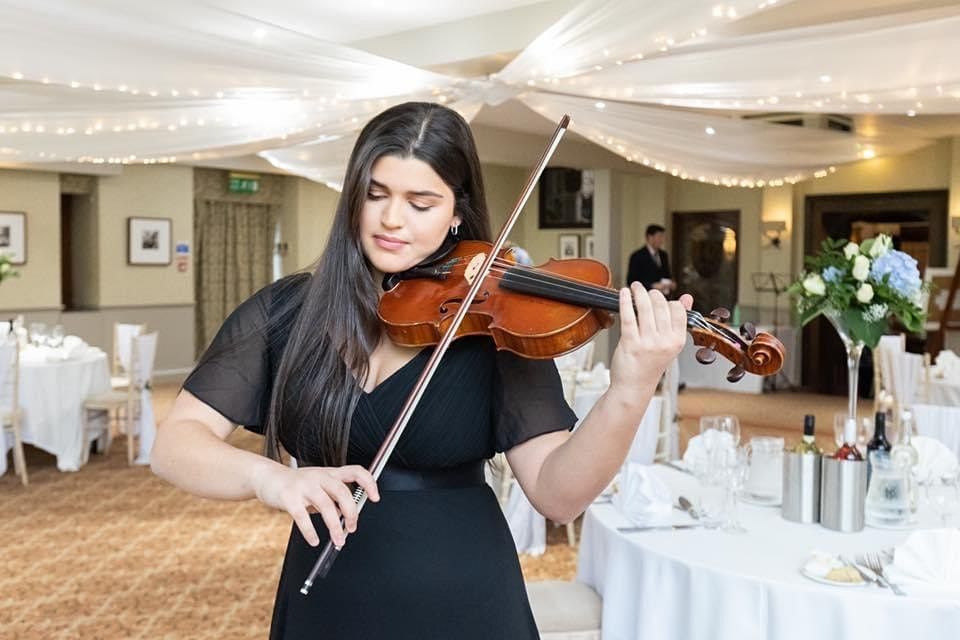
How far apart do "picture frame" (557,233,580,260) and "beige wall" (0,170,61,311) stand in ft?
24.3

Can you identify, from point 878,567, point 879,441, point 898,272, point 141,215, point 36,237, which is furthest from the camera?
point 141,215

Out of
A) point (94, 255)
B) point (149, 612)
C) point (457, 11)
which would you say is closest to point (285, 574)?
point (149, 612)

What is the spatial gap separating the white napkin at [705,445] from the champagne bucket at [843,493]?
350 mm

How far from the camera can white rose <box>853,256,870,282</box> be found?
3080 millimetres

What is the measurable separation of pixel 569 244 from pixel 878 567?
13.2m

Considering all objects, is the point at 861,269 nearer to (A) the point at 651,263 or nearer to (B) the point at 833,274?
(B) the point at 833,274

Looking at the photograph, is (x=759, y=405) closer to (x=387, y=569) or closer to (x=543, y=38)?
(x=543, y=38)

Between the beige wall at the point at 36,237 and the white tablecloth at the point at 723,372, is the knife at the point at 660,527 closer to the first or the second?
the white tablecloth at the point at 723,372

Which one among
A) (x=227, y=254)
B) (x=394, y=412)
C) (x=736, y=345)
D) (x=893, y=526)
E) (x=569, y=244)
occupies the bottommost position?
(x=893, y=526)

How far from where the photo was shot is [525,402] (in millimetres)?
1434

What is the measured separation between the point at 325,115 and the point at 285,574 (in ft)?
12.7

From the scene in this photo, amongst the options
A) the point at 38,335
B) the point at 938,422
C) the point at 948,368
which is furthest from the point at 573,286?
the point at 38,335

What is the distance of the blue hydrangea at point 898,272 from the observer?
303 cm

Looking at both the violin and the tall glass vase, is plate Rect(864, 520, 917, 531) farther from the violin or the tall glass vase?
the violin
